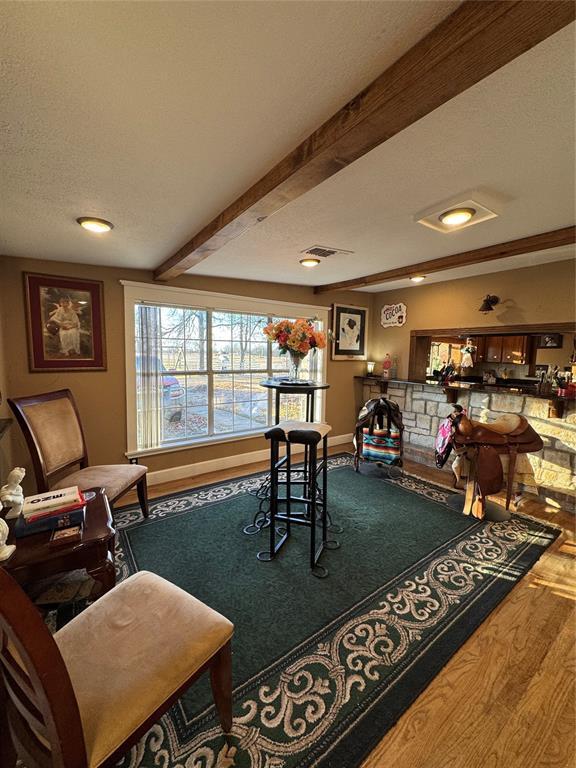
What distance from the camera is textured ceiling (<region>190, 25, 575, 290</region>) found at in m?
0.99

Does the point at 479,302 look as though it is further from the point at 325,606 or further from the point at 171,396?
the point at 171,396

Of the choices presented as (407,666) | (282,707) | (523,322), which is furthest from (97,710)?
(523,322)

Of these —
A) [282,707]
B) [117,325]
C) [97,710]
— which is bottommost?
[282,707]

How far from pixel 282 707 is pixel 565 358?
397 centimetres

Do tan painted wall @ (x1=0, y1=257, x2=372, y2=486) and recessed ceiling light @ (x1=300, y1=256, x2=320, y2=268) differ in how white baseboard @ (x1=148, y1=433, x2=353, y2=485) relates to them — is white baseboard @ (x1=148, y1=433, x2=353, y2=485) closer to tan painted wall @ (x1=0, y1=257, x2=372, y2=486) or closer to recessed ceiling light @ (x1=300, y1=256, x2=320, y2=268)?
tan painted wall @ (x1=0, y1=257, x2=372, y2=486)

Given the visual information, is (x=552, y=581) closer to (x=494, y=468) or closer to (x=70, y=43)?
(x=494, y=468)

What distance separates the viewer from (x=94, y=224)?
6.35 ft

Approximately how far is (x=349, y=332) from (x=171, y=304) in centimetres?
263

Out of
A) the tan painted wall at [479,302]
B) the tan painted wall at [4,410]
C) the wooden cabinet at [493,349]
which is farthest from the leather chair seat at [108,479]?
the wooden cabinet at [493,349]

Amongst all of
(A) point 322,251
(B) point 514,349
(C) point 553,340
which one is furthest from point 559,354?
(A) point 322,251

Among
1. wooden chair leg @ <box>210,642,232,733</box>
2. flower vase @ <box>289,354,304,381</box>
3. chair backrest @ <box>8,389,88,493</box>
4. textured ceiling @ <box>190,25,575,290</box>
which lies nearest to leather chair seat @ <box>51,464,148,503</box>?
chair backrest @ <box>8,389,88,493</box>

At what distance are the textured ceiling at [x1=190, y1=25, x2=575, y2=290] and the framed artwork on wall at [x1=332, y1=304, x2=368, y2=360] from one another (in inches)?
74.1

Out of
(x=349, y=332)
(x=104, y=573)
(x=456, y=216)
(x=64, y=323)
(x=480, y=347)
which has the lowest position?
(x=104, y=573)

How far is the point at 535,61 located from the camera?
0.88 m
